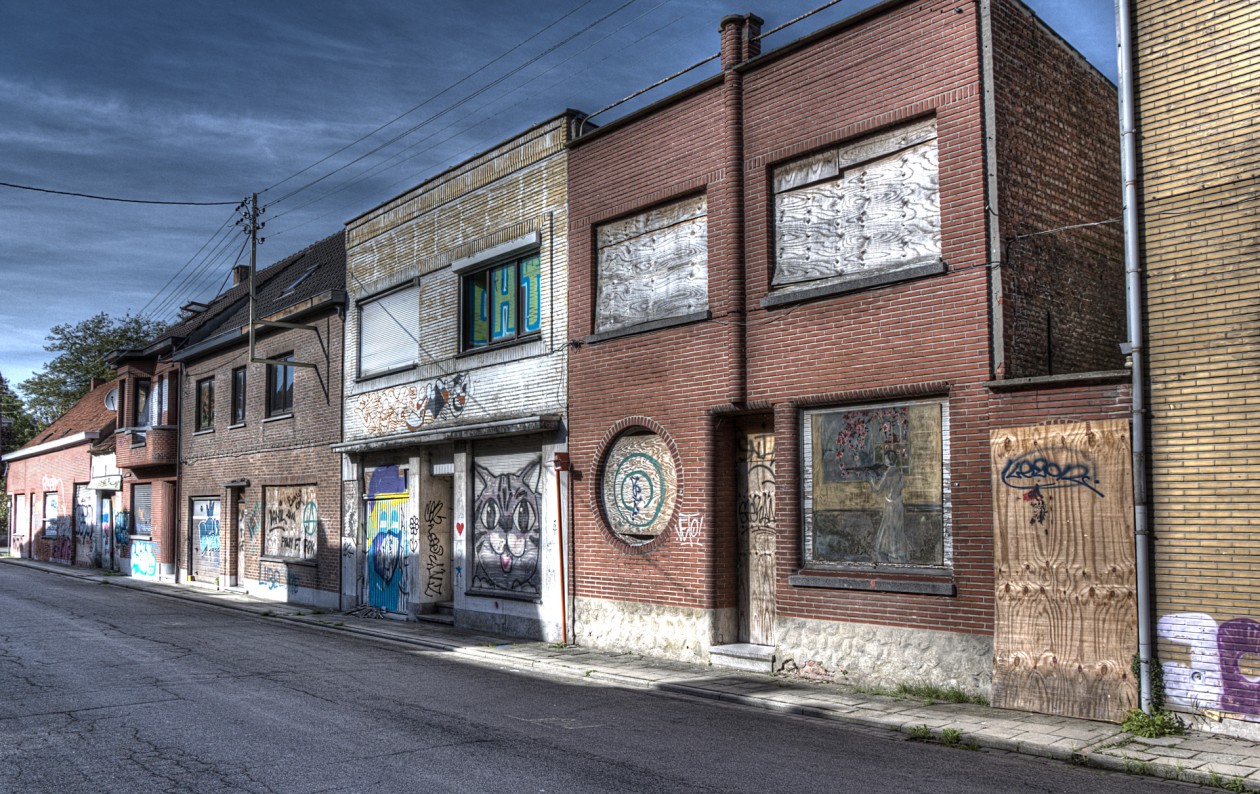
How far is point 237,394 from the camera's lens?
2536cm

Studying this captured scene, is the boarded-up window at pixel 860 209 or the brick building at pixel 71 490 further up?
the boarded-up window at pixel 860 209

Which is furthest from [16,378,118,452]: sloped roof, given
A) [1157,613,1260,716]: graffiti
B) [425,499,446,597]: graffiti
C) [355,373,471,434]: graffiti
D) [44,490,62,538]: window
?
[1157,613,1260,716]: graffiti

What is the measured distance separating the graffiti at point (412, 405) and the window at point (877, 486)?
24.5 feet

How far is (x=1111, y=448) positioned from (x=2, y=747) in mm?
9234

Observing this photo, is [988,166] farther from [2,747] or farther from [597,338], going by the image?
[2,747]

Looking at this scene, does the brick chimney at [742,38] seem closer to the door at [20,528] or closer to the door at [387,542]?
the door at [387,542]

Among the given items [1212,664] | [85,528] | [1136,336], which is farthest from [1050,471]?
[85,528]

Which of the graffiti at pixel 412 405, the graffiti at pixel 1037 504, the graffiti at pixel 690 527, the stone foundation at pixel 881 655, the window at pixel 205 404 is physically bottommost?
the stone foundation at pixel 881 655

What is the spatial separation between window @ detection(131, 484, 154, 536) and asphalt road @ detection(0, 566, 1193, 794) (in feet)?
61.1

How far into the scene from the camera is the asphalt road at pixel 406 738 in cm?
666

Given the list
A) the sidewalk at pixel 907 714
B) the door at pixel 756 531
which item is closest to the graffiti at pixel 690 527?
the door at pixel 756 531

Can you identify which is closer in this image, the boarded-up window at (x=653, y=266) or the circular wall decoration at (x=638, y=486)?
the boarded-up window at (x=653, y=266)

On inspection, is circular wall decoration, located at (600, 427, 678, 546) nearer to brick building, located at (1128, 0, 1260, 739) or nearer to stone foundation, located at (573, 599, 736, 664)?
stone foundation, located at (573, 599, 736, 664)

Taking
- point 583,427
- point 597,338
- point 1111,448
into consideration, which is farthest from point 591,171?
point 1111,448
